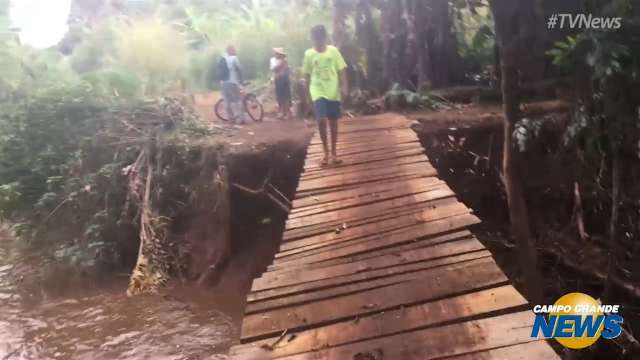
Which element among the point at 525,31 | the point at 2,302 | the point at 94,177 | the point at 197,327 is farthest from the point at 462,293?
the point at 2,302

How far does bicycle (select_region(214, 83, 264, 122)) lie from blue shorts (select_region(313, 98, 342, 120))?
495cm

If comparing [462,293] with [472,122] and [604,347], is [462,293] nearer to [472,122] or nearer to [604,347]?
[604,347]

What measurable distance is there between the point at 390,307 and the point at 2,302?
738 cm

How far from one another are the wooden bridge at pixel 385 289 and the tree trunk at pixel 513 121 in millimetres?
861

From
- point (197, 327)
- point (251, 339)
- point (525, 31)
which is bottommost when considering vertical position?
point (197, 327)

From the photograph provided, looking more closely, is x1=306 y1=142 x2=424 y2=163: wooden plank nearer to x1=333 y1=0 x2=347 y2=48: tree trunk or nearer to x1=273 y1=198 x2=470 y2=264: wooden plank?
x1=273 y1=198 x2=470 y2=264: wooden plank

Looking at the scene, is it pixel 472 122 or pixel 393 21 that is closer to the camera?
pixel 472 122

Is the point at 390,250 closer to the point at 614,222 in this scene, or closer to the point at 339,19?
the point at 614,222

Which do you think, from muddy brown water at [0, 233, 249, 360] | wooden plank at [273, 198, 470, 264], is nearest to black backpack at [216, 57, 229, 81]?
muddy brown water at [0, 233, 249, 360]

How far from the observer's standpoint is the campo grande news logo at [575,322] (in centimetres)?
233

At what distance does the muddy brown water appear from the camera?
6734mm

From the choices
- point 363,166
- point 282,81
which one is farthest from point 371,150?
point 282,81

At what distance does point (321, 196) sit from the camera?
5.01m

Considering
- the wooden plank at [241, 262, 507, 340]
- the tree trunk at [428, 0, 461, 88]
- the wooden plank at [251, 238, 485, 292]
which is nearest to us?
the wooden plank at [241, 262, 507, 340]
